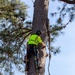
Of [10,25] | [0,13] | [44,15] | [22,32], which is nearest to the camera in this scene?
[44,15]

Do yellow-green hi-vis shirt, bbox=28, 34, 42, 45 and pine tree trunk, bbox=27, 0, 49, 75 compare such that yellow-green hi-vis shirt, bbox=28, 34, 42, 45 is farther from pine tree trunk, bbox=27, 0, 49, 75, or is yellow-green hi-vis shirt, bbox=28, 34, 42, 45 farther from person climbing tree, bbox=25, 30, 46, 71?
pine tree trunk, bbox=27, 0, 49, 75

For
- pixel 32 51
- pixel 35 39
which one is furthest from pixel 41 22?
pixel 32 51

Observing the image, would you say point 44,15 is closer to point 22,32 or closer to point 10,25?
point 22,32

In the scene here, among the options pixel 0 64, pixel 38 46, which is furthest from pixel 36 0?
pixel 0 64

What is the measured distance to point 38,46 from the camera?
219 inches

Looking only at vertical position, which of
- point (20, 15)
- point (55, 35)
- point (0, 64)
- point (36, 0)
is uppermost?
point (36, 0)

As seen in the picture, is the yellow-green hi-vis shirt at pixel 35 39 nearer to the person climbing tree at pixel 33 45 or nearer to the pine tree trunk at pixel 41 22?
the person climbing tree at pixel 33 45

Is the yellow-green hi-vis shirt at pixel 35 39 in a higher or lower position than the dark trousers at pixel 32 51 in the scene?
higher

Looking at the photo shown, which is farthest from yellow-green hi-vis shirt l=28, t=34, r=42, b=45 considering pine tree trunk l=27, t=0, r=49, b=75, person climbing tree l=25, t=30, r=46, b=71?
pine tree trunk l=27, t=0, r=49, b=75

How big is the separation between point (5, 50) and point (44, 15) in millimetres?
1900

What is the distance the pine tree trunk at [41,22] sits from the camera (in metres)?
5.41

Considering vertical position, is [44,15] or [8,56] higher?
[44,15]

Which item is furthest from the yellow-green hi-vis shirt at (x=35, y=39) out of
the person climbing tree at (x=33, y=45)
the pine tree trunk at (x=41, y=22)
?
the pine tree trunk at (x=41, y=22)

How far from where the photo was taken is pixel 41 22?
5.78 m
